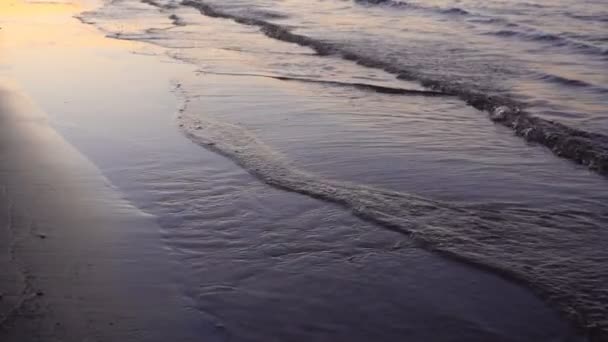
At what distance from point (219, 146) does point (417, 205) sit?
8.24 ft

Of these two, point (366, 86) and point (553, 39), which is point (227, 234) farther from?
point (553, 39)

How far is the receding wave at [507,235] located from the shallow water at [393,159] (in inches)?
0.6

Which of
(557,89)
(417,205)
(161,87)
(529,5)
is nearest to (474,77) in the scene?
(557,89)

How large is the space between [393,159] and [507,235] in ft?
6.83

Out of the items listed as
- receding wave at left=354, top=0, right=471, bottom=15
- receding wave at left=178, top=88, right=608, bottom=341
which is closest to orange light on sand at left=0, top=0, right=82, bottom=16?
receding wave at left=354, top=0, right=471, bottom=15

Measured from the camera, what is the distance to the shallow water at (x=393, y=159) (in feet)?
15.5

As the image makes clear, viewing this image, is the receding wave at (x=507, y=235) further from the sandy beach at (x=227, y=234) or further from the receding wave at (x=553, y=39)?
the receding wave at (x=553, y=39)

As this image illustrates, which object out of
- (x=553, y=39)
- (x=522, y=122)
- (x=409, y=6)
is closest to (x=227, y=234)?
(x=522, y=122)

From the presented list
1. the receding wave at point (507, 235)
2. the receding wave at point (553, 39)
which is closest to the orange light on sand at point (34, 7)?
the receding wave at point (553, 39)

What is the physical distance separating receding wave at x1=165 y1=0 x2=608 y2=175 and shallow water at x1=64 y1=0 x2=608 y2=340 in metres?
0.04

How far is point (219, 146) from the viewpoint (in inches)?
292

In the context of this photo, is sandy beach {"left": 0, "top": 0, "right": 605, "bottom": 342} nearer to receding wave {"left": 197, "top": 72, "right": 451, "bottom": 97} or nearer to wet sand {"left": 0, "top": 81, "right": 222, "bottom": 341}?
wet sand {"left": 0, "top": 81, "right": 222, "bottom": 341}

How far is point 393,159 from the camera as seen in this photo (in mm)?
7012

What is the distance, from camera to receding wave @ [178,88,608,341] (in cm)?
425
